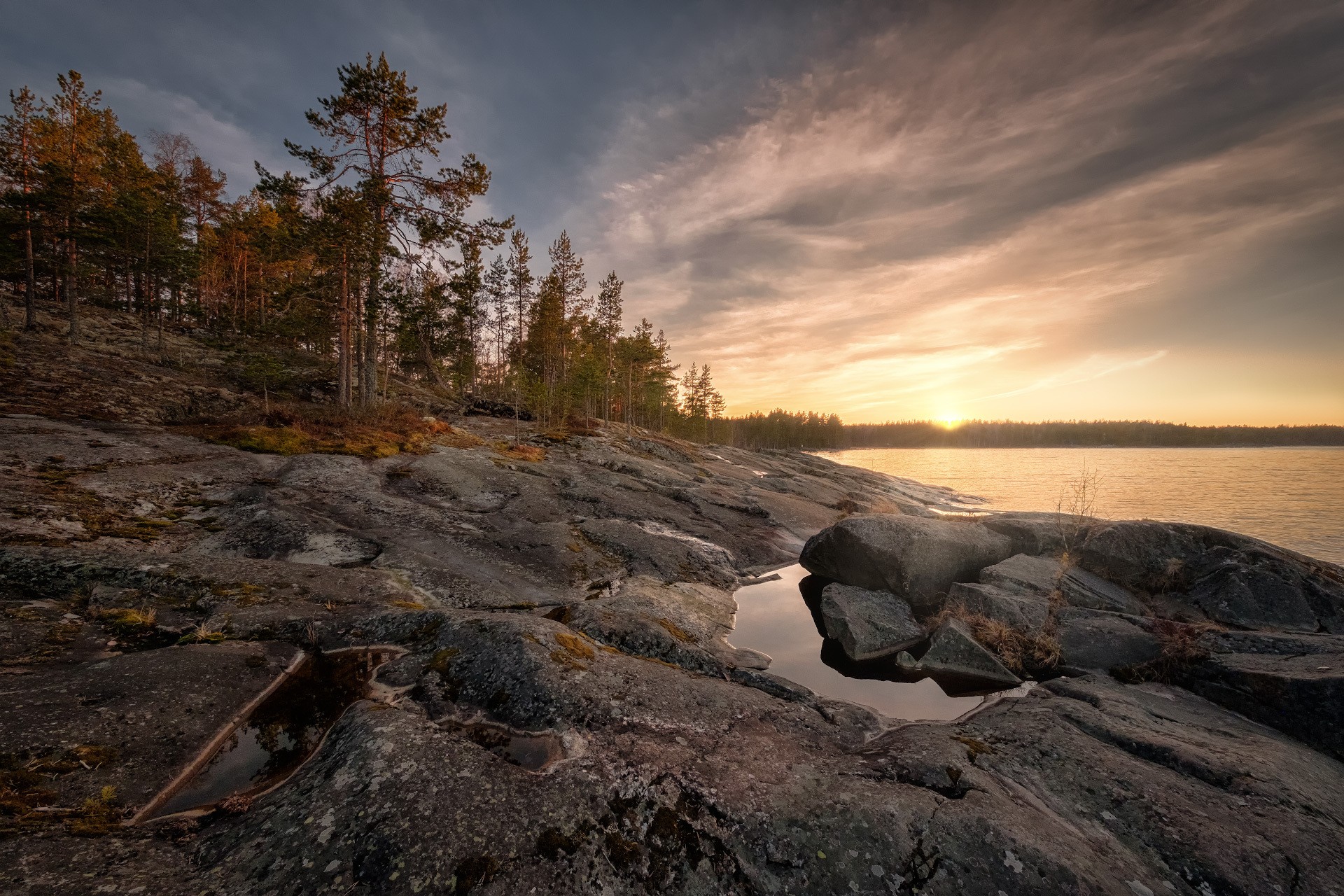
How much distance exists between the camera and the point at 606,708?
534 cm

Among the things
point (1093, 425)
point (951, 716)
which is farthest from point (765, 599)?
point (1093, 425)

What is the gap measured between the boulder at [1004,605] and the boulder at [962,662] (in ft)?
4.39

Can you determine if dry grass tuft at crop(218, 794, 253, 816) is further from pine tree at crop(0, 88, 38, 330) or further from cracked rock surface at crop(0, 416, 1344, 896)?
pine tree at crop(0, 88, 38, 330)

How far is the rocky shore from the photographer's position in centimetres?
354

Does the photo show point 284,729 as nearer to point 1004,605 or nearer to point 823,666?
point 823,666

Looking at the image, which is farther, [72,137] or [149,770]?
[72,137]

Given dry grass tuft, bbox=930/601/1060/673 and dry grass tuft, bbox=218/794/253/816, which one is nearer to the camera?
dry grass tuft, bbox=218/794/253/816

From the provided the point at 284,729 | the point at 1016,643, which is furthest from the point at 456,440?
the point at 1016,643

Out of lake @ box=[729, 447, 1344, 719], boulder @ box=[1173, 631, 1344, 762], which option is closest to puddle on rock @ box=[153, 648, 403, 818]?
lake @ box=[729, 447, 1344, 719]

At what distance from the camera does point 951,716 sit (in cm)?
755

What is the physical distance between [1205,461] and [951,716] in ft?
318

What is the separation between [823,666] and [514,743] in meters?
6.77

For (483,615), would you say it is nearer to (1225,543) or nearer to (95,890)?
(95,890)

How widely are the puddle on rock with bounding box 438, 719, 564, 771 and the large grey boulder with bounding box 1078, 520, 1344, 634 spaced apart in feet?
46.1
